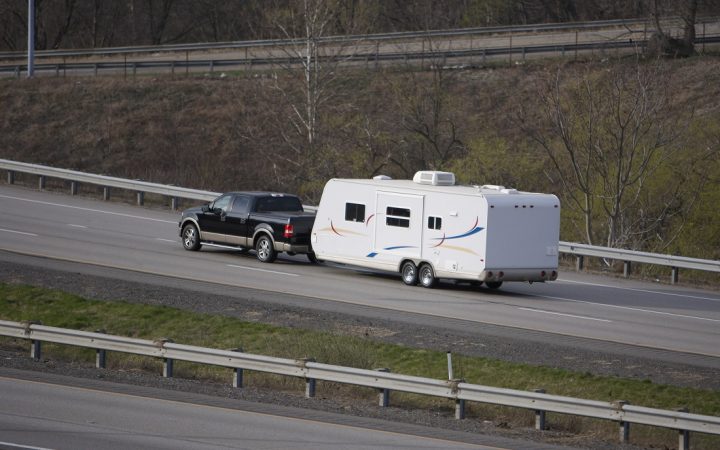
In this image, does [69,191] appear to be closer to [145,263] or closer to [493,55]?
[145,263]

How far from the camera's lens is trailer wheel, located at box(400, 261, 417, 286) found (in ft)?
89.1

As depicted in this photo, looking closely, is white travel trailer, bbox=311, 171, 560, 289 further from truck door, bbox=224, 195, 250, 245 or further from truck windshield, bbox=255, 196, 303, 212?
truck door, bbox=224, 195, 250, 245

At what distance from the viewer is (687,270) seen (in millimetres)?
33844

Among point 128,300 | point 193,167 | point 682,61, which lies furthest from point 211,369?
point 682,61

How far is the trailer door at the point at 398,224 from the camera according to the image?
1058 inches

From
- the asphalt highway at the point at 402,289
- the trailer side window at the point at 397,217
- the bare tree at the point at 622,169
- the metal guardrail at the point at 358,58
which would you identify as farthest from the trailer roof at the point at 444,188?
the metal guardrail at the point at 358,58

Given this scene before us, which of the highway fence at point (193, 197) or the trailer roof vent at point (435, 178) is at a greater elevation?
the trailer roof vent at point (435, 178)

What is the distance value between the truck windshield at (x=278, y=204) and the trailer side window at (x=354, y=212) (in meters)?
2.73

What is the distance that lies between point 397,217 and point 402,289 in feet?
5.74

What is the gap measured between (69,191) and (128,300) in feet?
57.5

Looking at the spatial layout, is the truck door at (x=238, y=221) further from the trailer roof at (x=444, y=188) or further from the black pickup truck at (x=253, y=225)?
the trailer roof at (x=444, y=188)

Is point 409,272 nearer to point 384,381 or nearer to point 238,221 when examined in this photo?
point 238,221

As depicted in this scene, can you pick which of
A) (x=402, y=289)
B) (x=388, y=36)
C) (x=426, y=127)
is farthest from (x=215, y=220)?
(x=388, y=36)

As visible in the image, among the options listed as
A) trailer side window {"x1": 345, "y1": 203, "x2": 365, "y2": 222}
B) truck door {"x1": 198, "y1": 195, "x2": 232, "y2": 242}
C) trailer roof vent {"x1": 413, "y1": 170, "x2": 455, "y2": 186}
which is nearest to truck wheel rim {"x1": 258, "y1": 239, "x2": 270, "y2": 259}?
truck door {"x1": 198, "y1": 195, "x2": 232, "y2": 242}
